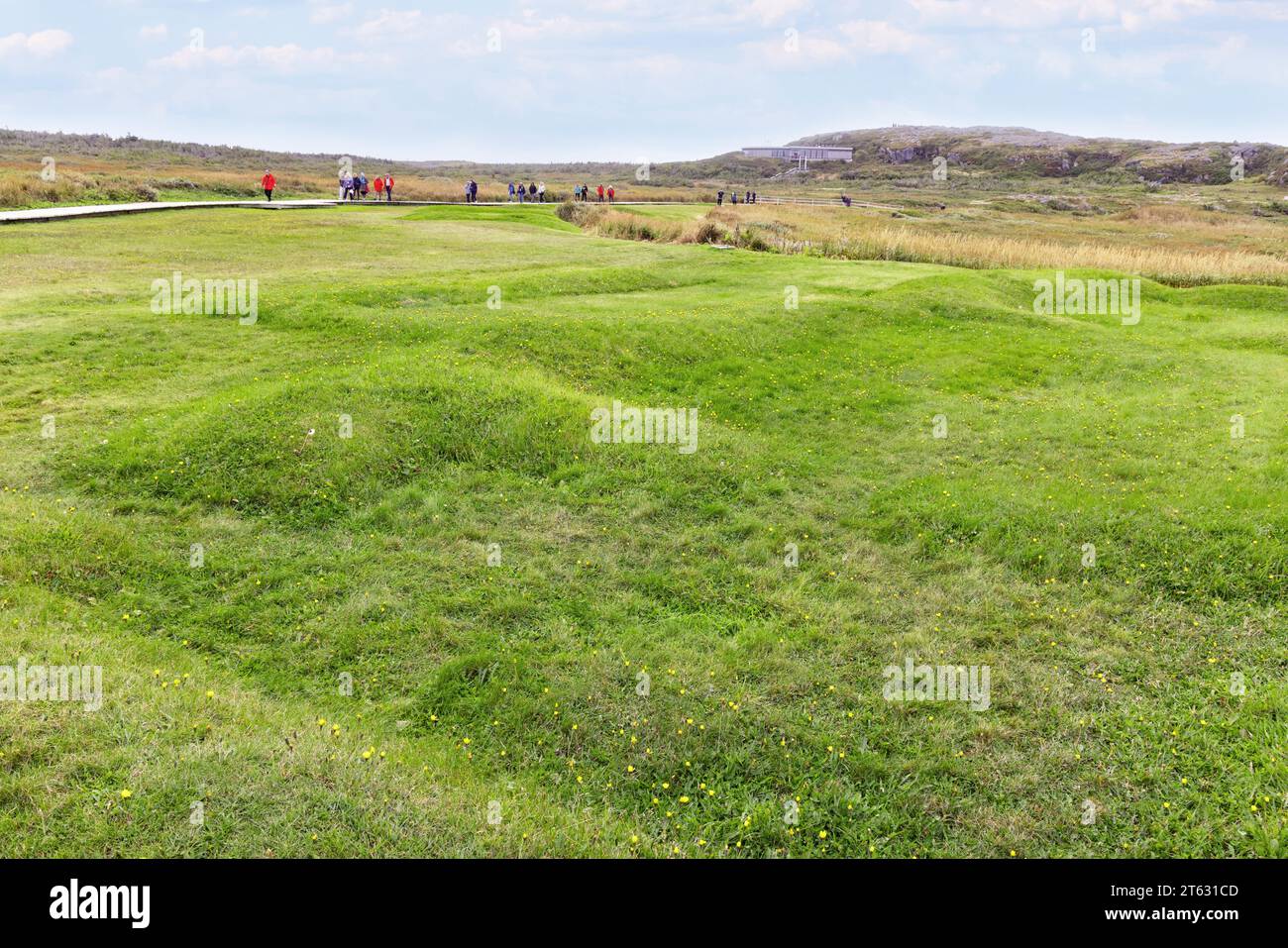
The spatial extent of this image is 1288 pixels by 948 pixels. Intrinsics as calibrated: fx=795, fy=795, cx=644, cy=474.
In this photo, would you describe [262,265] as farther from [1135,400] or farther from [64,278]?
[1135,400]

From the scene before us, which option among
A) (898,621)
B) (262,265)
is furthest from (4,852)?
(262,265)

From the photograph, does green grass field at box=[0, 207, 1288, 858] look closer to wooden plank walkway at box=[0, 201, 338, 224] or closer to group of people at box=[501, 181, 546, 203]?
wooden plank walkway at box=[0, 201, 338, 224]

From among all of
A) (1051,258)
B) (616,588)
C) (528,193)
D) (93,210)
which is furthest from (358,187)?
(616,588)

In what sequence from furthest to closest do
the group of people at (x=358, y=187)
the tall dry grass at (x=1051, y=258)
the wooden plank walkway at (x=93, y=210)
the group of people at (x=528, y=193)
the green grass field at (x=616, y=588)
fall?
the group of people at (x=528, y=193) < the group of people at (x=358, y=187) < the tall dry grass at (x=1051, y=258) < the wooden plank walkway at (x=93, y=210) < the green grass field at (x=616, y=588)

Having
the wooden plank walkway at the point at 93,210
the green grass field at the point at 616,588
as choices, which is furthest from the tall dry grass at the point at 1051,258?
the wooden plank walkway at the point at 93,210

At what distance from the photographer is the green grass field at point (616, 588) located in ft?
23.0

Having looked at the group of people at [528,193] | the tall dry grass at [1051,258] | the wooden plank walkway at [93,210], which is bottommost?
the tall dry grass at [1051,258]

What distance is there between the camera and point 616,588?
1125 cm

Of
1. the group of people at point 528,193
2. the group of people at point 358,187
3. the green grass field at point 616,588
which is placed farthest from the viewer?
the group of people at point 528,193

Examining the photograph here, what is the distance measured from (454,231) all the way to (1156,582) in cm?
3940

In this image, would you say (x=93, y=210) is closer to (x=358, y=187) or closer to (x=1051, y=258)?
(x=358, y=187)

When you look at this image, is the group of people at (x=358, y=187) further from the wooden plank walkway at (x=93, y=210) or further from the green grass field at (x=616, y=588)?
the green grass field at (x=616, y=588)
